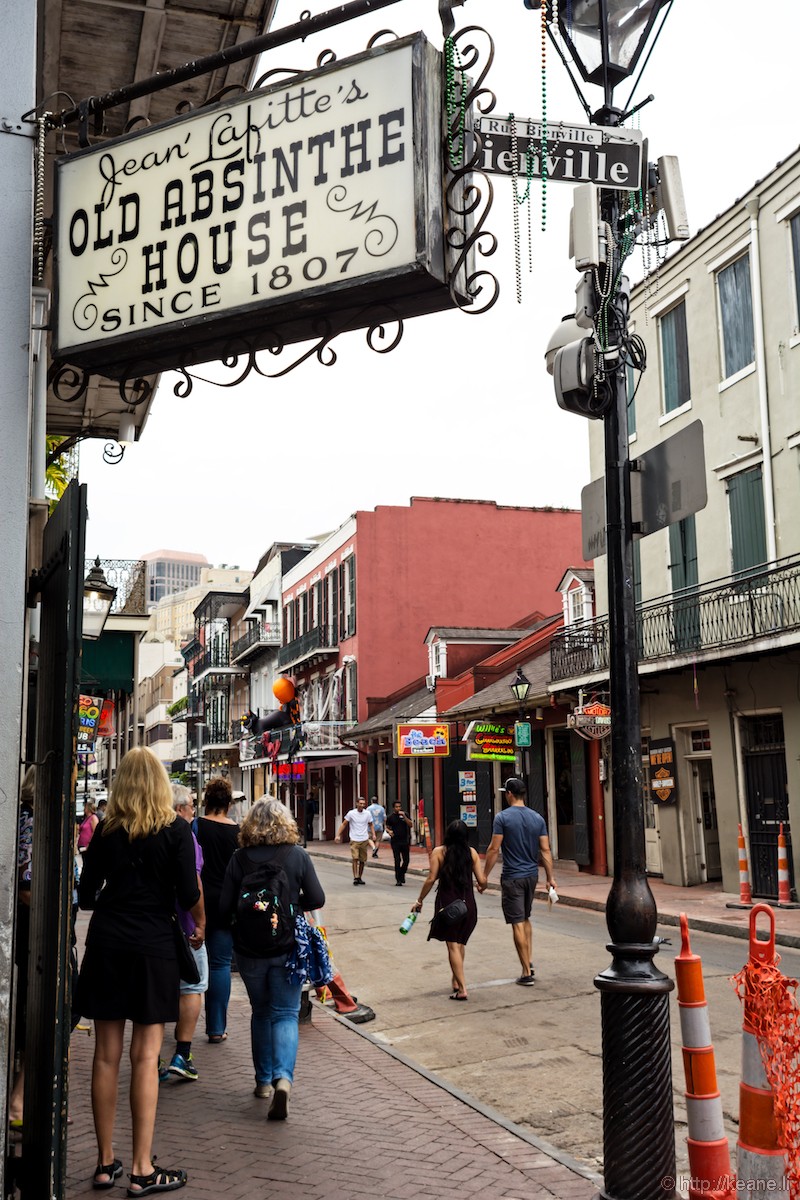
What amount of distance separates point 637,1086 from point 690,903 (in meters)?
13.3

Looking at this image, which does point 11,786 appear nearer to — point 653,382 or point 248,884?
point 248,884

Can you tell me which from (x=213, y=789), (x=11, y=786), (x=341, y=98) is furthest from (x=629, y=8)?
(x=213, y=789)

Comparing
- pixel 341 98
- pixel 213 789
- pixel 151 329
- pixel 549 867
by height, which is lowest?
pixel 549 867

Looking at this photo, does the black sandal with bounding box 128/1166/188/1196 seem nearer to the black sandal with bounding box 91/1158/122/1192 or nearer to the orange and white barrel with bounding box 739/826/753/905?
the black sandal with bounding box 91/1158/122/1192

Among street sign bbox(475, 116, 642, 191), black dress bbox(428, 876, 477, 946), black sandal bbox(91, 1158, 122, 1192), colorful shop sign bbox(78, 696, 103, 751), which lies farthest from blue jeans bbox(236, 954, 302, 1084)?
colorful shop sign bbox(78, 696, 103, 751)

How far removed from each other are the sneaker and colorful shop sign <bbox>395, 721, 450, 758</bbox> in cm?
2227

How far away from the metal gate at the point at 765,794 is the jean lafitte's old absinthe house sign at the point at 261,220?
15353mm

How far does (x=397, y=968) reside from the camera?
11.8 m

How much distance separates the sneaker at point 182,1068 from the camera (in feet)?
22.0

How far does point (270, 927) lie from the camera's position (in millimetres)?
6102

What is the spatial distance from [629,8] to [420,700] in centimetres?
3204

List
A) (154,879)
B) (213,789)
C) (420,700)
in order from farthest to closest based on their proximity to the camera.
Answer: (420,700) → (213,789) → (154,879)

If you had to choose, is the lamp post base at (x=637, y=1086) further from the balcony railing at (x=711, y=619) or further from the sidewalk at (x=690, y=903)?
the balcony railing at (x=711, y=619)

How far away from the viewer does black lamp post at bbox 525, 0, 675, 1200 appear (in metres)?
4.38
